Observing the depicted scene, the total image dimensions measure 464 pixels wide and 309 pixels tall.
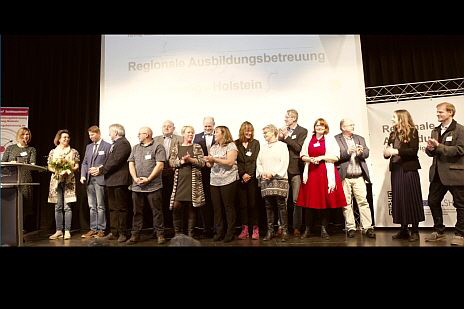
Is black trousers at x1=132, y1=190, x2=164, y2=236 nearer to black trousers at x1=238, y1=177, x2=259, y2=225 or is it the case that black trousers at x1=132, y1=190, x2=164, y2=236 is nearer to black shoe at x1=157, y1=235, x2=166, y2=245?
black shoe at x1=157, y1=235, x2=166, y2=245

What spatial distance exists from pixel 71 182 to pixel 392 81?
16.0 feet

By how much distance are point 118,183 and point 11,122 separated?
7.62 feet

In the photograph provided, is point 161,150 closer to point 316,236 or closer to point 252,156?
point 252,156

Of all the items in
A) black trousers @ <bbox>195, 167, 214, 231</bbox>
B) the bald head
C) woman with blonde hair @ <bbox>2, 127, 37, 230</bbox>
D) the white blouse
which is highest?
the bald head

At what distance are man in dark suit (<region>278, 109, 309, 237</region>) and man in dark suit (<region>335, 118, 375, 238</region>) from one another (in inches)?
18.7

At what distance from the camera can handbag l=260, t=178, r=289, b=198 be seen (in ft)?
14.3

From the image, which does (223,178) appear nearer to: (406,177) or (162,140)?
(162,140)

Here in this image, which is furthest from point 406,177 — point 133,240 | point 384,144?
point 133,240

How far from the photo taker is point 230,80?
506 centimetres

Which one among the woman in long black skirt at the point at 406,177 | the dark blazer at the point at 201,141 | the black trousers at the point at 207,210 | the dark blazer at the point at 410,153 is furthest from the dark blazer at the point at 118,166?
the dark blazer at the point at 410,153

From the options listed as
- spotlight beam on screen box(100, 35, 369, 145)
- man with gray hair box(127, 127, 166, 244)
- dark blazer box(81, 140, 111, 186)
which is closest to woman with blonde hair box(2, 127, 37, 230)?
dark blazer box(81, 140, 111, 186)

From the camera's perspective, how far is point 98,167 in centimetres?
479

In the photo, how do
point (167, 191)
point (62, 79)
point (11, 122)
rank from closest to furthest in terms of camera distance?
point (167, 191) < point (11, 122) < point (62, 79)
